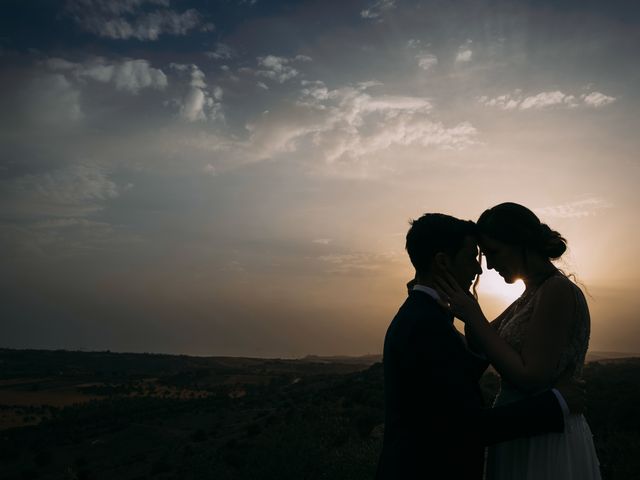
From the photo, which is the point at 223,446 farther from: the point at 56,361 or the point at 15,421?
the point at 56,361

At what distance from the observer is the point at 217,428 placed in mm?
29406

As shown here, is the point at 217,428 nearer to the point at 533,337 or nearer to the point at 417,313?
the point at 533,337

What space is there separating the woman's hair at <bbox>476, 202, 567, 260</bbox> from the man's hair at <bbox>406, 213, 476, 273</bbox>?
1.58 feet

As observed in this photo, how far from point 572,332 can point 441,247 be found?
1085mm

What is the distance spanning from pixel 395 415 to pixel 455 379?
Result: 0.43 meters

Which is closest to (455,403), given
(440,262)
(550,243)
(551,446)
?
(440,262)

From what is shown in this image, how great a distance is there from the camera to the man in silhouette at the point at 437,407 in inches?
111

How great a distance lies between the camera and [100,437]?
33.5m

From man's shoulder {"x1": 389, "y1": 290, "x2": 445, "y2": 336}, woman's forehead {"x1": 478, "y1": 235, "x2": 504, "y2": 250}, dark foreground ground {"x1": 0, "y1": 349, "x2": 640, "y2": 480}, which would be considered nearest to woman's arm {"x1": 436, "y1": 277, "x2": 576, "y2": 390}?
man's shoulder {"x1": 389, "y1": 290, "x2": 445, "y2": 336}

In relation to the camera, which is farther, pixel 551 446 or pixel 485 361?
pixel 551 446

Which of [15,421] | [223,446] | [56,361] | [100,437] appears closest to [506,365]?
[223,446]

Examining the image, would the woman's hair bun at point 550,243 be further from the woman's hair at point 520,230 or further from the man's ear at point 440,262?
the man's ear at point 440,262

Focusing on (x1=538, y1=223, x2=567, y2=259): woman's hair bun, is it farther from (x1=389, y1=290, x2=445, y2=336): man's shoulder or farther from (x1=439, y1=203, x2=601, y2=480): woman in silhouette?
(x1=389, y1=290, x2=445, y2=336): man's shoulder

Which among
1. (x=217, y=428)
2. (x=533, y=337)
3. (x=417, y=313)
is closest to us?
(x=417, y=313)
